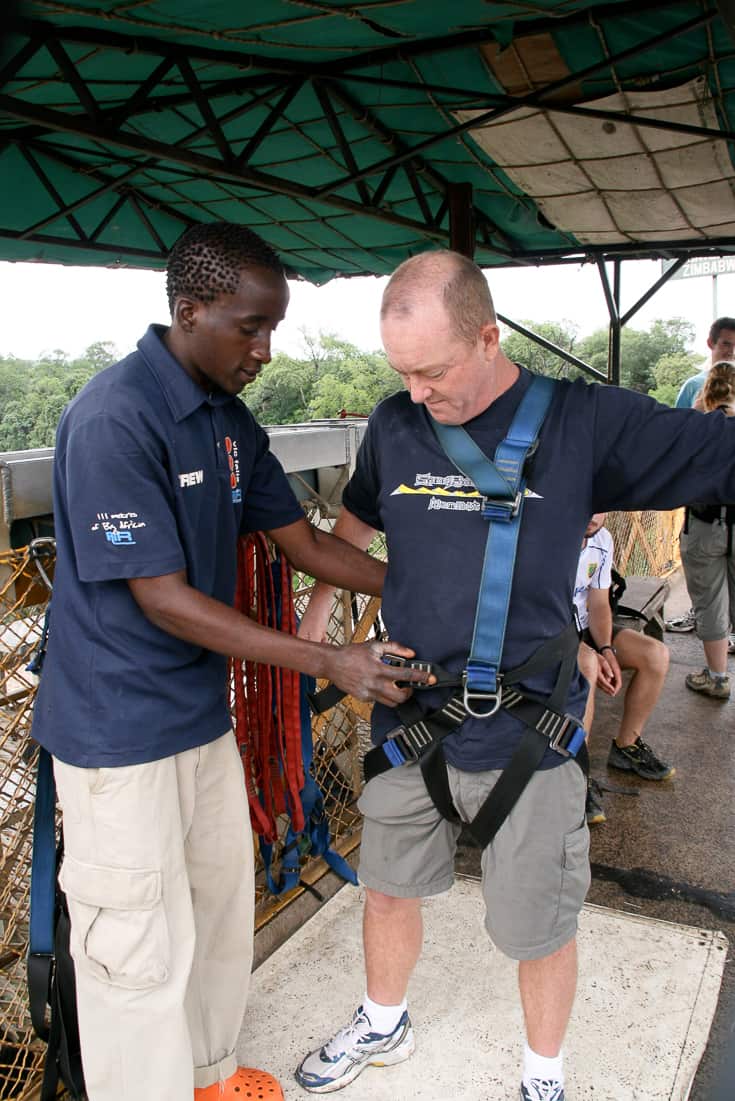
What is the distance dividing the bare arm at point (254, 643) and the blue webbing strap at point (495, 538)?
0.14 metres

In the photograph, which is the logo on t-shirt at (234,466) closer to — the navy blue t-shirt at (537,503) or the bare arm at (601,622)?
the navy blue t-shirt at (537,503)

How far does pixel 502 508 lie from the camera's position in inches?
73.2

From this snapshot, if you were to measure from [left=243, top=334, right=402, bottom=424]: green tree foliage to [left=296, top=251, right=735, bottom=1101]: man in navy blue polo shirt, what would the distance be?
1107 inches

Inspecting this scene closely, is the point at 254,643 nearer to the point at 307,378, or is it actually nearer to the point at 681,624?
the point at 681,624

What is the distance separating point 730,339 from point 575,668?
3.92 meters

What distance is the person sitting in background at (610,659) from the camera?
140 inches

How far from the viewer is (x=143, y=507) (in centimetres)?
166

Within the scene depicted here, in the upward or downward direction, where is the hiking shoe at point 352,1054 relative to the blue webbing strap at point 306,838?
downward

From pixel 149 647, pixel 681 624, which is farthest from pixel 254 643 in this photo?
pixel 681 624

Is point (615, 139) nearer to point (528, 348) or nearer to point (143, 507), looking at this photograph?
point (143, 507)

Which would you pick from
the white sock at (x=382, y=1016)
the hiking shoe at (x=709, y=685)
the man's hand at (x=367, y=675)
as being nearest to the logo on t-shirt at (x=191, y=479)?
the man's hand at (x=367, y=675)

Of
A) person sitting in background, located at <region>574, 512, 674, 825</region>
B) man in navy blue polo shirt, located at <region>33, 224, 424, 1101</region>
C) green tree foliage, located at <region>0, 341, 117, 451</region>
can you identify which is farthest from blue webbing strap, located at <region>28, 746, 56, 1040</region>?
green tree foliage, located at <region>0, 341, 117, 451</region>

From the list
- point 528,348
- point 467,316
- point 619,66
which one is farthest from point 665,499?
point 528,348

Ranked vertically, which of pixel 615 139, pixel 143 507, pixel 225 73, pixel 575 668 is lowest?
pixel 575 668
